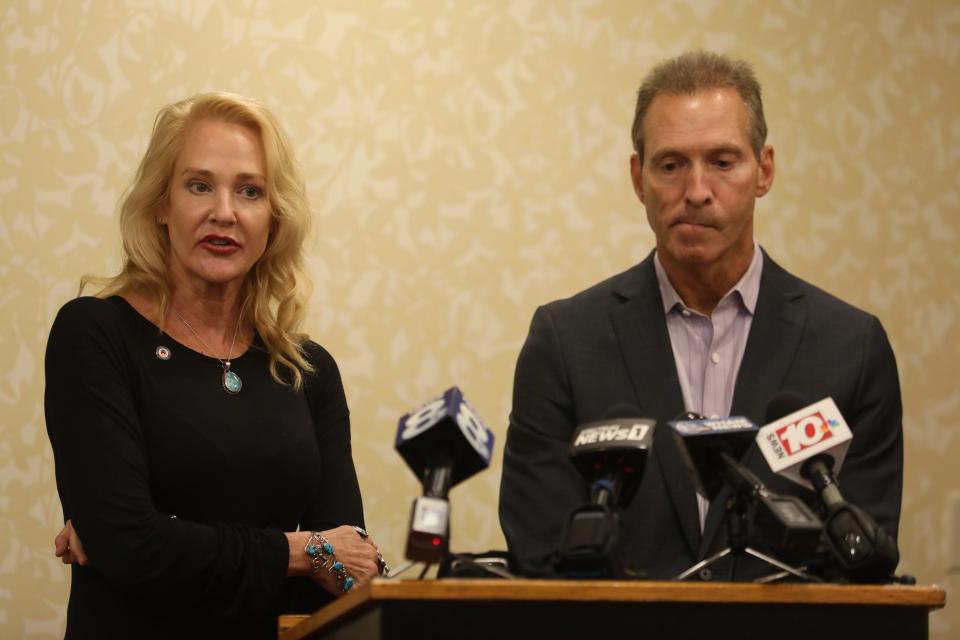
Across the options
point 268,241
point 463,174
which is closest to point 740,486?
point 268,241

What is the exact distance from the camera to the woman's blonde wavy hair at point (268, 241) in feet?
8.41

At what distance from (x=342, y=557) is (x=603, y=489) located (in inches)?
34.4

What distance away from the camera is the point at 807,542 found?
62.9 inches

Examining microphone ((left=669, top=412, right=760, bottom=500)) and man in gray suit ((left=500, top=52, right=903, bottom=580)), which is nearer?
microphone ((left=669, top=412, right=760, bottom=500))

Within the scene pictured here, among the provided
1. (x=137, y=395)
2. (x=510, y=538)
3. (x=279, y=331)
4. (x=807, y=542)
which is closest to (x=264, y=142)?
(x=279, y=331)

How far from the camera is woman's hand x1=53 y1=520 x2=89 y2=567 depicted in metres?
2.29

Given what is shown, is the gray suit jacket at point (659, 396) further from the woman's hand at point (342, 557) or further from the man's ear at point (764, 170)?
the woman's hand at point (342, 557)

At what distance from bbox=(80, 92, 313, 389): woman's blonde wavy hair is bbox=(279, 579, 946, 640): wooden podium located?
1.07 metres

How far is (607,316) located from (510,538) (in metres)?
0.46

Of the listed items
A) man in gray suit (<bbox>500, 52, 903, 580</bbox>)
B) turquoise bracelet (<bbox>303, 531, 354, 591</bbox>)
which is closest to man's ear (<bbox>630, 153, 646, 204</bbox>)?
man in gray suit (<bbox>500, 52, 903, 580</bbox>)

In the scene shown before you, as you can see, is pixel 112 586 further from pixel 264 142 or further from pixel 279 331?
pixel 264 142

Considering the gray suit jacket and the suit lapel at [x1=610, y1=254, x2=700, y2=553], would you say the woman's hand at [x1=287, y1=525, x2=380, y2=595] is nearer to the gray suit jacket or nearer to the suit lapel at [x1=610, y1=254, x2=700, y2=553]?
the gray suit jacket

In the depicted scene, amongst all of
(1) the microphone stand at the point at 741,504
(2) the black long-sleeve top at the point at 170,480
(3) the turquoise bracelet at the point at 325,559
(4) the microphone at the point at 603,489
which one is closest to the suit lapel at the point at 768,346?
(1) the microphone stand at the point at 741,504

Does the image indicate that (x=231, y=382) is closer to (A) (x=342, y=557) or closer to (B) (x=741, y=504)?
(A) (x=342, y=557)
